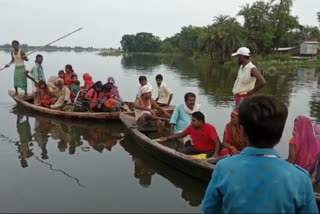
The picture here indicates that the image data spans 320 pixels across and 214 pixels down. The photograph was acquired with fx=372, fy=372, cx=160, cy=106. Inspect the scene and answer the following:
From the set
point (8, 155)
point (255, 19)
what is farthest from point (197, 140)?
point (255, 19)

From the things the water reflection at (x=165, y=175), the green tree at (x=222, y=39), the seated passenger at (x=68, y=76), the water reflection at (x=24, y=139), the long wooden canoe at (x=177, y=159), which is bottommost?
the water reflection at (x=165, y=175)

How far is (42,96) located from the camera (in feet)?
31.2

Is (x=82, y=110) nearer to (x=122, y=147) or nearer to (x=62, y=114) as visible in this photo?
(x=62, y=114)

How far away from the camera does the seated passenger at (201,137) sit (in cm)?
509

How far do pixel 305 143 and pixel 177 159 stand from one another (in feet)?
6.19

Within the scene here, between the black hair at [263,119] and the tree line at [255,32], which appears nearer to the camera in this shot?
the black hair at [263,119]

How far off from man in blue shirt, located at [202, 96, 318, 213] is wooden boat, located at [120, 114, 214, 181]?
3098mm

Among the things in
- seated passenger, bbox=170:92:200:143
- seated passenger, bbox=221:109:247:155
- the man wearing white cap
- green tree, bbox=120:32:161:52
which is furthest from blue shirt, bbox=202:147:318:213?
green tree, bbox=120:32:161:52

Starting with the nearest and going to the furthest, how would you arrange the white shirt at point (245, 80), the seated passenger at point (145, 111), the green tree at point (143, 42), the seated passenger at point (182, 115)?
the white shirt at point (245, 80) < the seated passenger at point (182, 115) < the seated passenger at point (145, 111) < the green tree at point (143, 42)

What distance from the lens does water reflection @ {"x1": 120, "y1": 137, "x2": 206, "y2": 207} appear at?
4.80 meters

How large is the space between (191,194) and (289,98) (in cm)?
988

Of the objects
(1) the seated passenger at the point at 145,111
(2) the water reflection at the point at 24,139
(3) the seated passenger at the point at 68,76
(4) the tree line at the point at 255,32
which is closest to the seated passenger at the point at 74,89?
(3) the seated passenger at the point at 68,76

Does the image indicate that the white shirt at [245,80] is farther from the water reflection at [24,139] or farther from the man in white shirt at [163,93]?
the water reflection at [24,139]

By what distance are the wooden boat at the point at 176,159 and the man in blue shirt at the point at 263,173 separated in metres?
3.10
